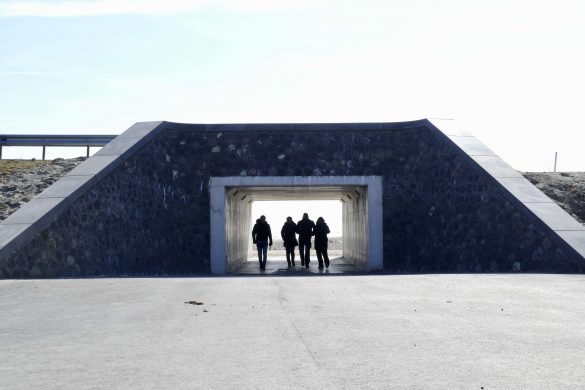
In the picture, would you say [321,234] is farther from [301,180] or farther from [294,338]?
[294,338]

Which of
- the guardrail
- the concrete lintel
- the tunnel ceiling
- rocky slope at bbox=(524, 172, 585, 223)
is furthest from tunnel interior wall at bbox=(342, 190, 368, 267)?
the guardrail

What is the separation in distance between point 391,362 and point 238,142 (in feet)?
52.0

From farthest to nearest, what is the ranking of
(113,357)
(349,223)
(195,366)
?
(349,223) < (113,357) < (195,366)

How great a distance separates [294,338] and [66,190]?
11.9m

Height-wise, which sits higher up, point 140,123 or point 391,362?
point 140,123

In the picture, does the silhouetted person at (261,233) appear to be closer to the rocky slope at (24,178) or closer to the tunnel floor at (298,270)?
the tunnel floor at (298,270)

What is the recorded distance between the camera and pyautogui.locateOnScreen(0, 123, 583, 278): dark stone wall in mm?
19453

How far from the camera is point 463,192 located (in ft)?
68.6

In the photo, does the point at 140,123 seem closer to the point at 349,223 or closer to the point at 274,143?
the point at 274,143

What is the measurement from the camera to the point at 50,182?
2366 centimetres

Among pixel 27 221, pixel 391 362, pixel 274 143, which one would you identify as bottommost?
pixel 391 362

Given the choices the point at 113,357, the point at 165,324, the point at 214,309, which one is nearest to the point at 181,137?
the point at 214,309

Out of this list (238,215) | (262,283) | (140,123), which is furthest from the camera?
(238,215)

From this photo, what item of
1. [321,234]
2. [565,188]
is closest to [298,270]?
[321,234]
